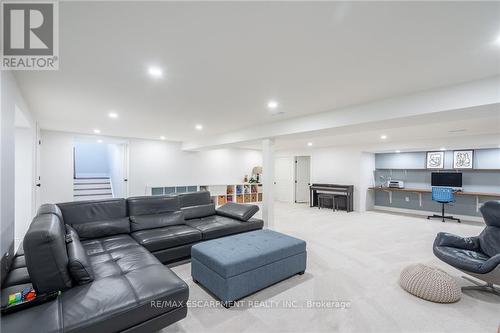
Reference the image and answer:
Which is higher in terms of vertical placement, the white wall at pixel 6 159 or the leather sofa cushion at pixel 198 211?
the white wall at pixel 6 159

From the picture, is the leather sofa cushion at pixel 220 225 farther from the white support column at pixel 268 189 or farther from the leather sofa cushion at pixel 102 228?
the leather sofa cushion at pixel 102 228

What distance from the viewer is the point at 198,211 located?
4.20 metres

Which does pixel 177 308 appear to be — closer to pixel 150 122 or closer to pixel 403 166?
pixel 150 122

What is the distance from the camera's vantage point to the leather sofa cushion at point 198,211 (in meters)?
4.07

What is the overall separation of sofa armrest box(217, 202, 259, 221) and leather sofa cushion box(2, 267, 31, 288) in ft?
8.89

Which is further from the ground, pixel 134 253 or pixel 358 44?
pixel 358 44

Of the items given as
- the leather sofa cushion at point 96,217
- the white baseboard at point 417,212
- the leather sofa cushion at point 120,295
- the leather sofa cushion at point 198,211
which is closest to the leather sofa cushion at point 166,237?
the leather sofa cushion at point 96,217

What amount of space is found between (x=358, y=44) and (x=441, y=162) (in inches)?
266

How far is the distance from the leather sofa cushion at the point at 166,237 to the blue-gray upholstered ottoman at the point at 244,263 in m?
0.58

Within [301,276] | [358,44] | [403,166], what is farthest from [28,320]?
[403,166]

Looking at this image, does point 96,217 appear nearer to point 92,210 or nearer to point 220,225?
point 92,210

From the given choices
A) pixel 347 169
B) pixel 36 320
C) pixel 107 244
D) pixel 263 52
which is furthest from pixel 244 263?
pixel 347 169

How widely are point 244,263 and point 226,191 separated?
626cm

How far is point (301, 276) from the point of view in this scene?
112 inches
